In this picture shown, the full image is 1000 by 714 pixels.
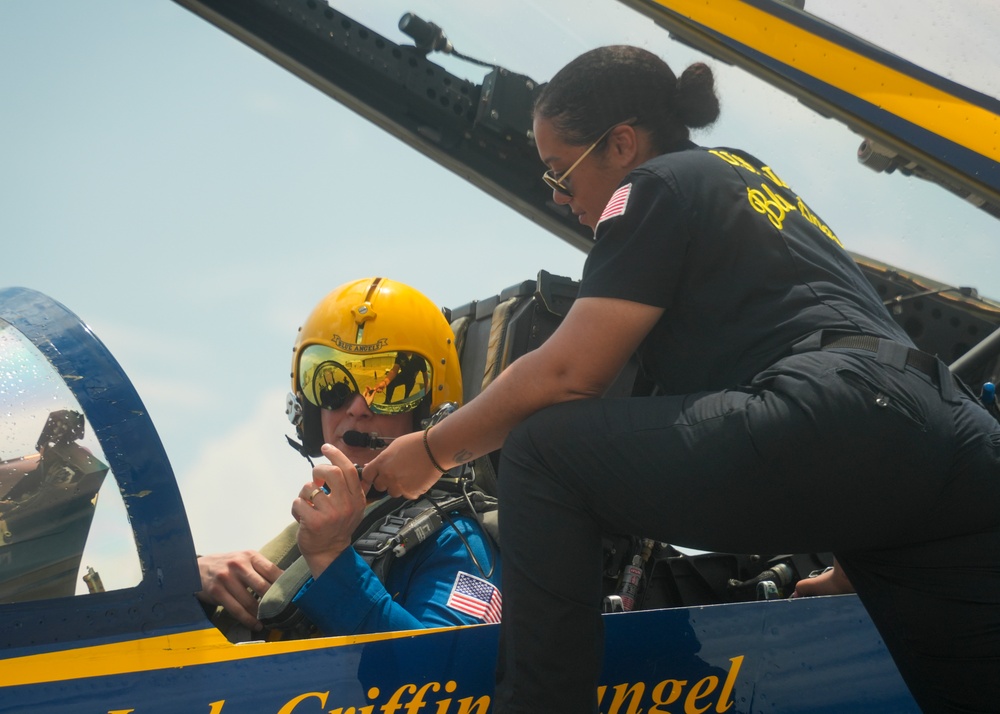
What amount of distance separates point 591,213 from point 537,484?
0.60 metres

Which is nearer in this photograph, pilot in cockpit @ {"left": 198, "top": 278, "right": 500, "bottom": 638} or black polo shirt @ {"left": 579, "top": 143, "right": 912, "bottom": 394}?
black polo shirt @ {"left": 579, "top": 143, "right": 912, "bottom": 394}

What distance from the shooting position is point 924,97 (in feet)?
8.11

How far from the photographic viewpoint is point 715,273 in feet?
4.66

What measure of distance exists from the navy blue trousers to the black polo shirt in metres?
0.10

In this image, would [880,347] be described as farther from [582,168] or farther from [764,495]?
[582,168]

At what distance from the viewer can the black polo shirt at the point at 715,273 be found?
4.51ft

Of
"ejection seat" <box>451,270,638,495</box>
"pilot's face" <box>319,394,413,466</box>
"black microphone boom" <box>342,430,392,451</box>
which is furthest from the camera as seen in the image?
"ejection seat" <box>451,270,638,495</box>

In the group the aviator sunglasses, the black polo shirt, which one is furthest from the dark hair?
the black polo shirt

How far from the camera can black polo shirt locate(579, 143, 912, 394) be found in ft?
4.51

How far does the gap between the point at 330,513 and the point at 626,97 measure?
91 cm

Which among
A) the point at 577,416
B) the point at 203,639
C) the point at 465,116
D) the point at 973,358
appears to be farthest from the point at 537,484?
the point at 465,116

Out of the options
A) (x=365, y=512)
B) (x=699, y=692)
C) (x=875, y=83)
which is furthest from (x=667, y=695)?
(x=875, y=83)

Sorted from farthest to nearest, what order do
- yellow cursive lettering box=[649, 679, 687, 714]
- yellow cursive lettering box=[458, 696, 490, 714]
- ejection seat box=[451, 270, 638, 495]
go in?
ejection seat box=[451, 270, 638, 495], yellow cursive lettering box=[649, 679, 687, 714], yellow cursive lettering box=[458, 696, 490, 714]

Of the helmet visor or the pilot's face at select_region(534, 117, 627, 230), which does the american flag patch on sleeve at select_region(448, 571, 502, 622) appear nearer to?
the helmet visor
